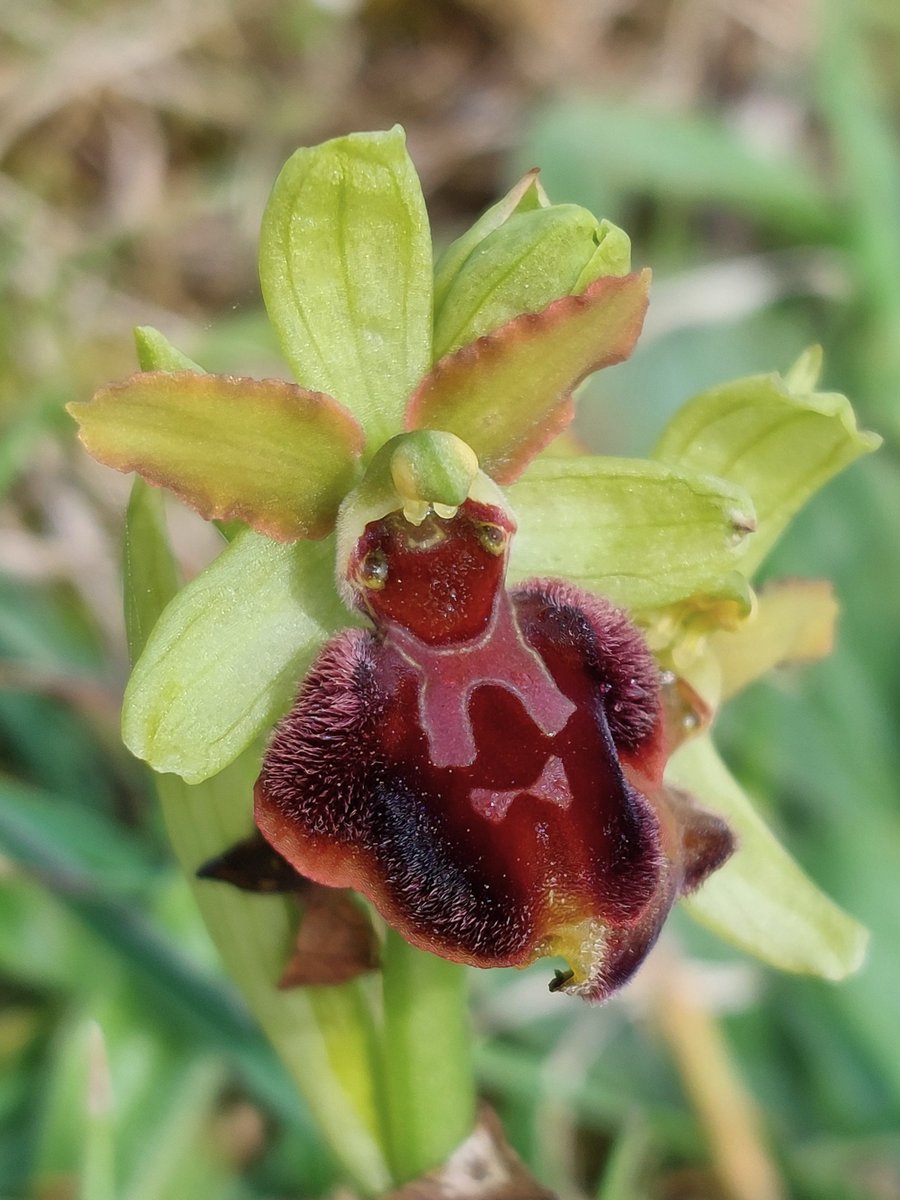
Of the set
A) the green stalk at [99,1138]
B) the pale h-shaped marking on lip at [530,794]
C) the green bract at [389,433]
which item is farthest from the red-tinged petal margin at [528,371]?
the green stalk at [99,1138]

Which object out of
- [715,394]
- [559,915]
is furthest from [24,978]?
[715,394]

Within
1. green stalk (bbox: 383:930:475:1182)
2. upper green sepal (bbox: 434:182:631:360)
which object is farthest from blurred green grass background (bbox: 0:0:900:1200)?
upper green sepal (bbox: 434:182:631:360)

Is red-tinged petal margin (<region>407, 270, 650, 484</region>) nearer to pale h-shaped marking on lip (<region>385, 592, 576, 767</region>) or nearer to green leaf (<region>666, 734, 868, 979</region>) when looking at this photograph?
pale h-shaped marking on lip (<region>385, 592, 576, 767</region>)

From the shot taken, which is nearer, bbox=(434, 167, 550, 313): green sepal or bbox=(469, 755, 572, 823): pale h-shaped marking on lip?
bbox=(469, 755, 572, 823): pale h-shaped marking on lip

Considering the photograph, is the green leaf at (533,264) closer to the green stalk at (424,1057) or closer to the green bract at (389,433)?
the green bract at (389,433)

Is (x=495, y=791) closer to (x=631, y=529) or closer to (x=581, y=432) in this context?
(x=631, y=529)

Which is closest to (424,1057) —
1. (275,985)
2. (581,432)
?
(275,985)
